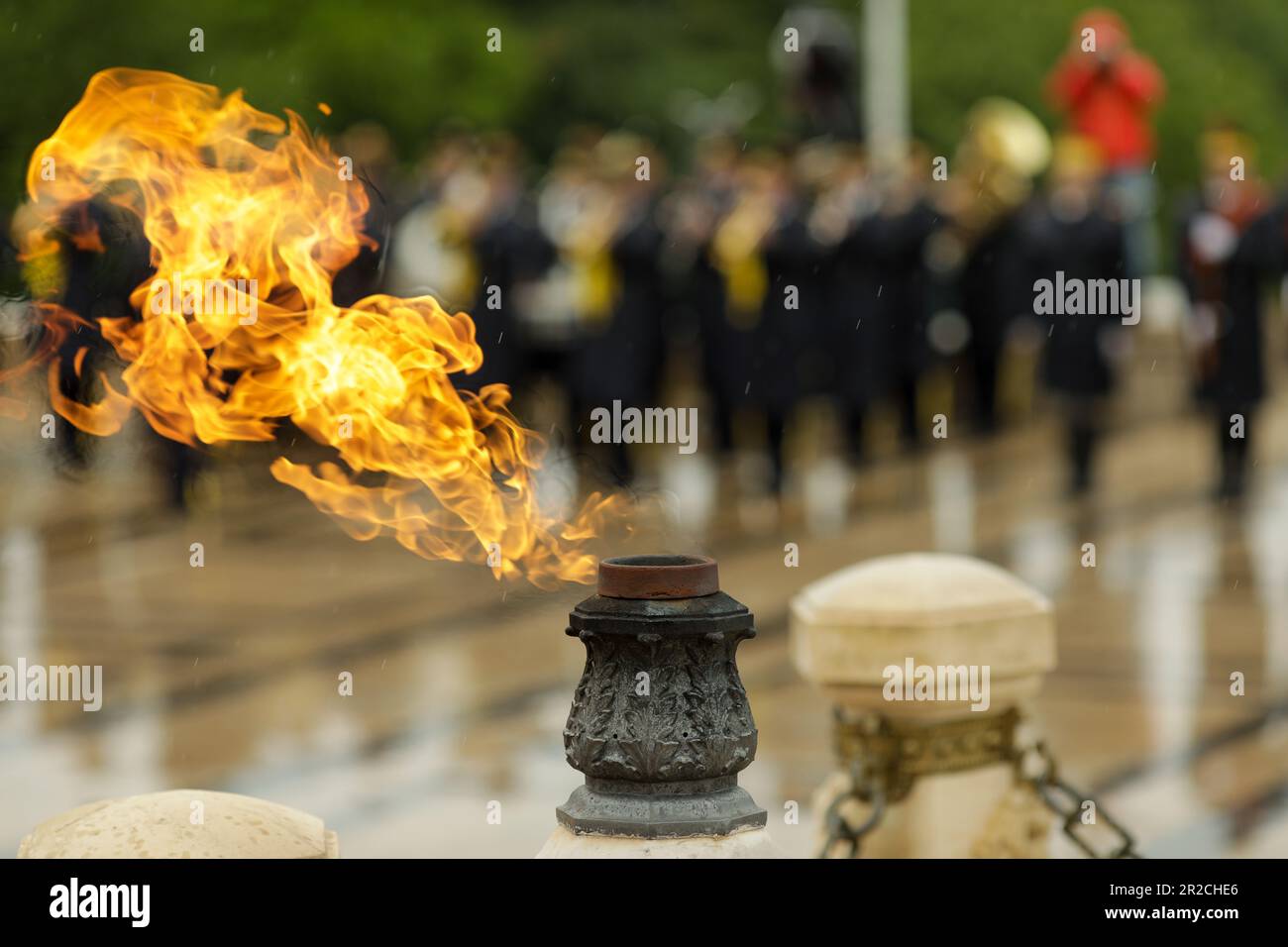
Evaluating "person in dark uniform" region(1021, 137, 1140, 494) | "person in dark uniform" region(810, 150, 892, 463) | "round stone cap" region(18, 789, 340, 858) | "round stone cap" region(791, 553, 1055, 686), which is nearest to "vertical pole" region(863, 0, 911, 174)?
"person in dark uniform" region(810, 150, 892, 463)

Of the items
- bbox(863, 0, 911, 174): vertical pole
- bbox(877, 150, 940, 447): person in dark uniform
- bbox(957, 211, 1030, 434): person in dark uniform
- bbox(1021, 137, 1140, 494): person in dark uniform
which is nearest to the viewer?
bbox(1021, 137, 1140, 494): person in dark uniform

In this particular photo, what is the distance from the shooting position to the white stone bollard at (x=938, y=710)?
5453 millimetres

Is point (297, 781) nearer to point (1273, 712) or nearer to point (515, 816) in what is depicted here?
point (515, 816)

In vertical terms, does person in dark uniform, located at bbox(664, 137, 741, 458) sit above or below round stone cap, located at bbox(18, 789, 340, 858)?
above

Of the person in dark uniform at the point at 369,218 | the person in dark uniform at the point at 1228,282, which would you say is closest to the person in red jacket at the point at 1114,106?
the person in dark uniform at the point at 369,218

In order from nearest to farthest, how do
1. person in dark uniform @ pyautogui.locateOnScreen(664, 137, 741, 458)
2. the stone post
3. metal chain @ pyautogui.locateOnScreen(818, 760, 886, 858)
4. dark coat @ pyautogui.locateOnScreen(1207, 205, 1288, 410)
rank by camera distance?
the stone post → metal chain @ pyautogui.locateOnScreen(818, 760, 886, 858) → dark coat @ pyautogui.locateOnScreen(1207, 205, 1288, 410) → person in dark uniform @ pyautogui.locateOnScreen(664, 137, 741, 458)

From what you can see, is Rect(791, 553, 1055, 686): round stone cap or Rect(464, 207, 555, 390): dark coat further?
Rect(464, 207, 555, 390): dark coat

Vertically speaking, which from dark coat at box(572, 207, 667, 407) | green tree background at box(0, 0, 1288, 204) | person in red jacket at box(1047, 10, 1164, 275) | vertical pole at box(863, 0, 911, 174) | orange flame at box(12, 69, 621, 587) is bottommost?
orange flame at box(12, 69, 621, 587)

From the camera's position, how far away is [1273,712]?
829cm

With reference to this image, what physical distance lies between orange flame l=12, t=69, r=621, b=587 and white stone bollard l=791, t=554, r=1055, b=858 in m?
0.79

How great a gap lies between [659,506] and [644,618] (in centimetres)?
117

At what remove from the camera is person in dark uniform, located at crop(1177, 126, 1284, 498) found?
44.8ft

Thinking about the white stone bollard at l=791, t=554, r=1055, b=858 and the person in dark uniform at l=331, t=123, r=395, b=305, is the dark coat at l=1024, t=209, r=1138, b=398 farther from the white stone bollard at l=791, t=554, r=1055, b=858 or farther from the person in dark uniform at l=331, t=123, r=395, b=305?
the white stone bollard at l=791, t=554, r=1055, b=858
